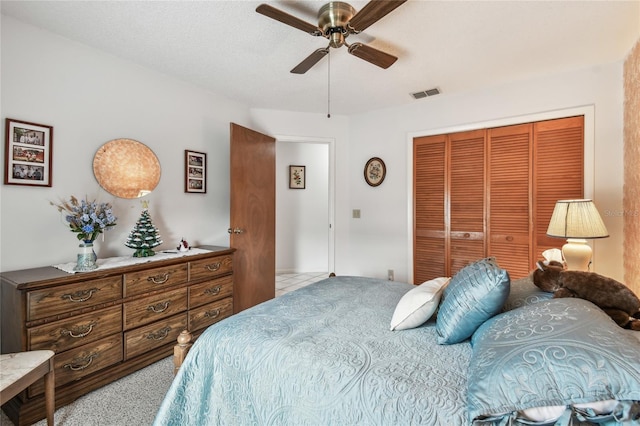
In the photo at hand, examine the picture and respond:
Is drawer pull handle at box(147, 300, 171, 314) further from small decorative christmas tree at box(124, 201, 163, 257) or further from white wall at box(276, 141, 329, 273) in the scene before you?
white wall at box(276, 141, 329, 273)

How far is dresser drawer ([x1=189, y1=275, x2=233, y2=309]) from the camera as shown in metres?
2.52

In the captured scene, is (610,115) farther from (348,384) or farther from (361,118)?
(348,384)

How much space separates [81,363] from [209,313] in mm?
951

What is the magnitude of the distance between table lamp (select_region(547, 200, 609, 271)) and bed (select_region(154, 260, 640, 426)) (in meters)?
0.93

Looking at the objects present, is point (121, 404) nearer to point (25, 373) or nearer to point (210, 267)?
point (25, 373)

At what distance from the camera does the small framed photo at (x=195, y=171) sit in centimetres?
297

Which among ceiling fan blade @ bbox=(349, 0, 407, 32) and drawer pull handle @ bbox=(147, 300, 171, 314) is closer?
ceiling fan blade @ bbox=(349, 0, 407, 32)

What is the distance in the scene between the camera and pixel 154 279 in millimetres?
2229

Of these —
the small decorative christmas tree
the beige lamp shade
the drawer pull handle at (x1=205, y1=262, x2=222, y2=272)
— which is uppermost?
the beige lamp shade

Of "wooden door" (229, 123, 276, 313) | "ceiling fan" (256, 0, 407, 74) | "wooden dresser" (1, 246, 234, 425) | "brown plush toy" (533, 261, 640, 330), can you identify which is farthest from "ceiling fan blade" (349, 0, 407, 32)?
"wooden dresser" (1, 246, 234, 425)

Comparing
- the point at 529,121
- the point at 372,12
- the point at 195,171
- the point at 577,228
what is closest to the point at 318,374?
the point at 372,12

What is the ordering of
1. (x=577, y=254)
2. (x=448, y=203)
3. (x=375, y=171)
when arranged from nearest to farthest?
(x=577, y=254)
(x=448, y=203)
(x=375, y=171)

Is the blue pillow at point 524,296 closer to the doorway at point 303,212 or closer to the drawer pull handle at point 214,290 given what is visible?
the drawer pull handle at point 214,290

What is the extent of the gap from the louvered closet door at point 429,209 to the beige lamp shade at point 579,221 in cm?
130
